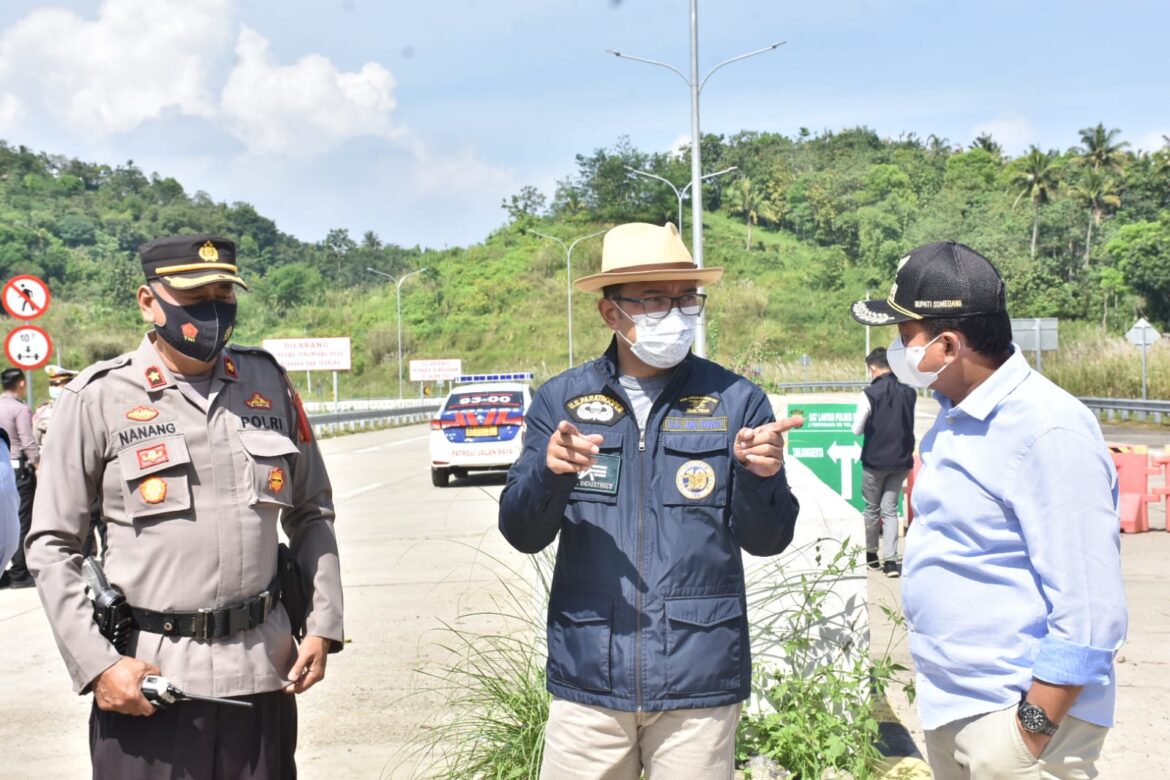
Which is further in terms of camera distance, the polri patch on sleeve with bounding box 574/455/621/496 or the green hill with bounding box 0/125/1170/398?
the green hill with bounding box 0/125/1170/398

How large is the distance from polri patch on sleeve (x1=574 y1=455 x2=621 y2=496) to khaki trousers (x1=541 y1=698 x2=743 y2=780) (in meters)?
0.57

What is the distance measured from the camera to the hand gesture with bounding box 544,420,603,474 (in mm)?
2705

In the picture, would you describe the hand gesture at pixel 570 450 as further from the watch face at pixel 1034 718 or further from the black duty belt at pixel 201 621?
the watch face at pixel 1034 718

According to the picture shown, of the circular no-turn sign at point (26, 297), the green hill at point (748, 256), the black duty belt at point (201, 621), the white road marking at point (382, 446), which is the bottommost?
the white road marking at point (382, 446)

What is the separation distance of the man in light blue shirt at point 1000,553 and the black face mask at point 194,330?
1869mm

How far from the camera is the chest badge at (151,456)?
9.73ft

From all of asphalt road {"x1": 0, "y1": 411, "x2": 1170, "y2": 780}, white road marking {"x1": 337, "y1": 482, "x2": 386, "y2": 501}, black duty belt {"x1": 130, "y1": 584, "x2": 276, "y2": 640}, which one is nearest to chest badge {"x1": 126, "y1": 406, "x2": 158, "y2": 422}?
black duty belt {"x1": 130, "y1": 584, "x2": 276, "y2": 640}

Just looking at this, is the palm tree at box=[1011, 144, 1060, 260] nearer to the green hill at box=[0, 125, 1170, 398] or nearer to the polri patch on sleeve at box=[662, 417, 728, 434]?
the green hill at box=[0, 125, 1170, 398]

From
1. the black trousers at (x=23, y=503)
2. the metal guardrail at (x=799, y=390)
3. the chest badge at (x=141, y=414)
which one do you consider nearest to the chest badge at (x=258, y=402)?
the chest badge at (x=141, y=414)

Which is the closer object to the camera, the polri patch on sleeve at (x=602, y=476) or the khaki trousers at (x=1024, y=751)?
the khaki trousers at (x=1024, y=751)

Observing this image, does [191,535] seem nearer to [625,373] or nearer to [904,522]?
[625,373]

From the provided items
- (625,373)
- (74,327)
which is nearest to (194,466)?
(625,373)

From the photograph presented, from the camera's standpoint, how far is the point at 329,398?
6844 centimetres

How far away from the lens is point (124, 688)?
280 cm
